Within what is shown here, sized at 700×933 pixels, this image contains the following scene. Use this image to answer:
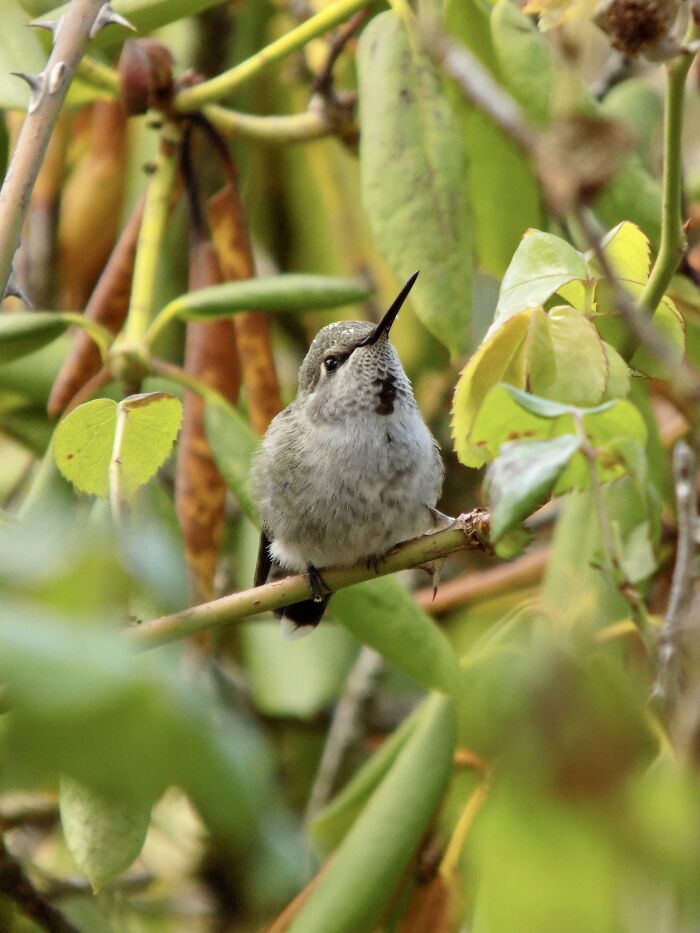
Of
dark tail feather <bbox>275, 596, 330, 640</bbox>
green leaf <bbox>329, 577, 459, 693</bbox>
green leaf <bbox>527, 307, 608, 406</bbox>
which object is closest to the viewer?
green leaf <bbox>527, 307, 608, 406</bbox>

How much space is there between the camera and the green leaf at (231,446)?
181 centimetres

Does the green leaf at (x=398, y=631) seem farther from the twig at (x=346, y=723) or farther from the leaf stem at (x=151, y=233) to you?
the twig at (x=346, y=723)

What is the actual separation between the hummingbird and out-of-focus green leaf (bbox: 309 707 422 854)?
12.5 inches

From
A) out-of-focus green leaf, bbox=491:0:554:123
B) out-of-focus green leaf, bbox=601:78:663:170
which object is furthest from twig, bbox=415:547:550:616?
out-of-focus green leaf, bbox=491:0:554:123

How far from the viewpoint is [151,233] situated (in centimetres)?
202

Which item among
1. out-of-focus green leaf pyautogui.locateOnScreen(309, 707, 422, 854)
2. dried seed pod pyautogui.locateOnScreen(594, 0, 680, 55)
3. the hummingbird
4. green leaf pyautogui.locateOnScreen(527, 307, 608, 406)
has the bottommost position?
out-of-focus green leaf pyautogui.locateOnScreen(309, 707, 422, 854)

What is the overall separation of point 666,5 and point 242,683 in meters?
1.81

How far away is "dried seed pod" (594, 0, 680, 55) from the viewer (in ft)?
3.25

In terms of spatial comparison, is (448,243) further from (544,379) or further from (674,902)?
(674,902)

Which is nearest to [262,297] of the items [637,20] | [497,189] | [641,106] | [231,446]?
[231,446]

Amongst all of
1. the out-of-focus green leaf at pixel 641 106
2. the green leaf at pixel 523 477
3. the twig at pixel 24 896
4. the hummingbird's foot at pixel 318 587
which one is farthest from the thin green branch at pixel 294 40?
the twig at pixel 24 896

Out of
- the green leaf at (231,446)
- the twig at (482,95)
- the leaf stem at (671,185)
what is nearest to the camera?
the twig at (482,95)

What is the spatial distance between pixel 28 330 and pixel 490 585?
112 centimetres

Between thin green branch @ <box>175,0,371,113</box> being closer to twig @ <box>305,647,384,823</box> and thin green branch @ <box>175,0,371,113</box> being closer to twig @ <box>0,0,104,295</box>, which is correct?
twig @ <box>0,0,104,295</box>
